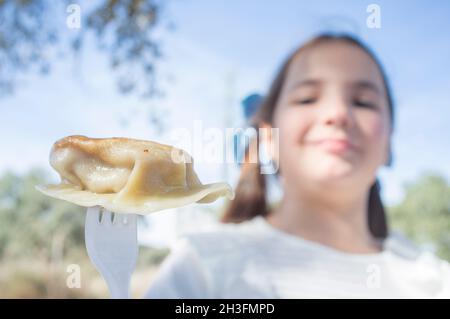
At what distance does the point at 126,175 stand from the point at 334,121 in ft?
1.40

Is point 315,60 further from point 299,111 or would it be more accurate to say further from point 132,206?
point 132,206

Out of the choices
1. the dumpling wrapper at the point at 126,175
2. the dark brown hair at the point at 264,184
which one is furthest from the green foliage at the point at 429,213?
the dumpling wrapper at the point at 126,175

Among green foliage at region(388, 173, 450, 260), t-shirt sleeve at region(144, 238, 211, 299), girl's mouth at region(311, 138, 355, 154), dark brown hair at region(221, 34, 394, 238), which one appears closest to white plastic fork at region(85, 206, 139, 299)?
t-shirt sleeve at region(144, 238, 211, 299)

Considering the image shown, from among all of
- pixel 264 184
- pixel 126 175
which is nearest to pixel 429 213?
pixel 264 184

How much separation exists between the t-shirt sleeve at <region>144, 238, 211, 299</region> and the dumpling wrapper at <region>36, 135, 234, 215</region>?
0.26m

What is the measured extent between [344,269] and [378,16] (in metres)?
0.45

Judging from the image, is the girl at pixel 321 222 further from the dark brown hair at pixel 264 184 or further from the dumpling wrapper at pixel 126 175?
the dumpling wrapper at pixel 126 175

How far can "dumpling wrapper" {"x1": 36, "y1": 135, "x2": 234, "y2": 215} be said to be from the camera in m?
0.37

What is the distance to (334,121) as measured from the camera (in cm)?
71

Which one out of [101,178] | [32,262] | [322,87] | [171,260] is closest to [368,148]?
[322,87]

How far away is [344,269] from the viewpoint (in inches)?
28.9

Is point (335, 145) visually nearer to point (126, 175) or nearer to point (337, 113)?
point (337, 113)

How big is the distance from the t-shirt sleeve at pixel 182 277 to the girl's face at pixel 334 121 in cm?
24

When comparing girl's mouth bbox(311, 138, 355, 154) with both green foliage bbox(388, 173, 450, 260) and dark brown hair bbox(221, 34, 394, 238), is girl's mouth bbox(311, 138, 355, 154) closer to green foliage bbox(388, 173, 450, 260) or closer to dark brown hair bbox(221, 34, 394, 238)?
dark brown hair bbox(221, 34, 394, 238)
